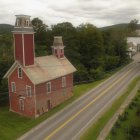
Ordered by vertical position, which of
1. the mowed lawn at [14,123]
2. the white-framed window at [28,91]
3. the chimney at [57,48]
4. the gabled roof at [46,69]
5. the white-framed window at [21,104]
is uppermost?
the chimney at [57,48]

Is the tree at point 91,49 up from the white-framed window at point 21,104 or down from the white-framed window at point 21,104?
up

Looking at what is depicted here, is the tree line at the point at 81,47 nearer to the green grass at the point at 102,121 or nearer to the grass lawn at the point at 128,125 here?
the green grass at the point at 102,121

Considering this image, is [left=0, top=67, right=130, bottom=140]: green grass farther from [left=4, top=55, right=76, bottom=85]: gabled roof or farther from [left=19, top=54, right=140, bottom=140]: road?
[left=4, top=55, right=76, bottom=85]: gabled roof

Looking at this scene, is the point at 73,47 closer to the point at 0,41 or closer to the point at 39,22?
the point at 39,22

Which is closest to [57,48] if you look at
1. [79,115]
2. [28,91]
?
[28,91]

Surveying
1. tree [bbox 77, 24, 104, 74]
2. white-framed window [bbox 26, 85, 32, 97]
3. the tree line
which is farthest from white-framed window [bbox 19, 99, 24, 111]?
tree [bbox 77, 24, 104, 74]

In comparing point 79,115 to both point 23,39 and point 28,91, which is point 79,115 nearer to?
point 28,91

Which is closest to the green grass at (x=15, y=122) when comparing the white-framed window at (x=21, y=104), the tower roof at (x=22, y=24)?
the white-framed window at (x=21, y=104)
